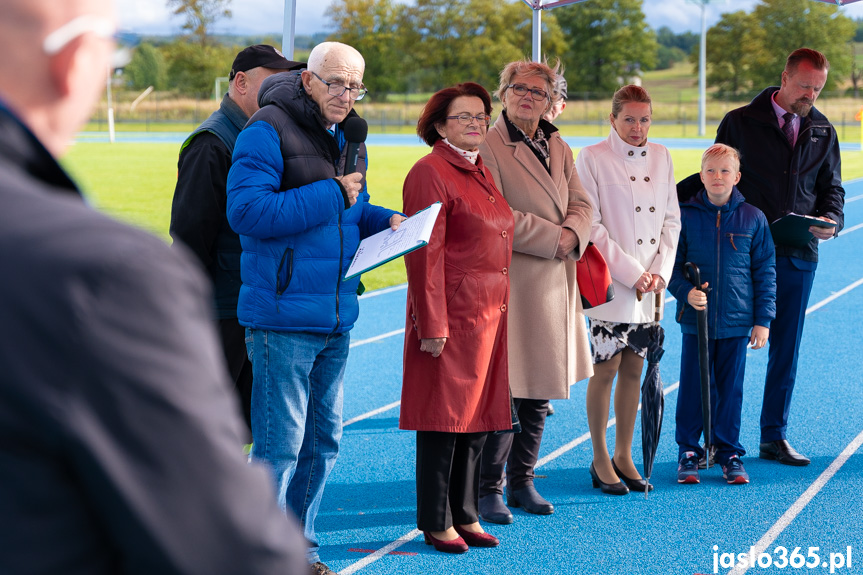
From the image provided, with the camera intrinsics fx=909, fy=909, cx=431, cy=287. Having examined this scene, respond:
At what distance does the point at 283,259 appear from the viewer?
3576 mm

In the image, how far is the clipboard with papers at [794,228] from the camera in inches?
211

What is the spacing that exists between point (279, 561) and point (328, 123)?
9.75ft

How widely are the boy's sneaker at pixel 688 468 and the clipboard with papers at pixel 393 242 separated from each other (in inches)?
98.9

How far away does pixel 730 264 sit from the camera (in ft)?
17.0

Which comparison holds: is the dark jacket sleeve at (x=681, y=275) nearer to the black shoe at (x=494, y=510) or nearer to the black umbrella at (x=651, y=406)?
the black umbrella at (x=651, y=406)

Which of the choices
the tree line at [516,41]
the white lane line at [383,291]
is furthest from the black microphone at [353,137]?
the tree line at [516,41]

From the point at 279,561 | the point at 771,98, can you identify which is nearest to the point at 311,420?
the point at 279,561

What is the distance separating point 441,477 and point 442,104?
1.78 meters

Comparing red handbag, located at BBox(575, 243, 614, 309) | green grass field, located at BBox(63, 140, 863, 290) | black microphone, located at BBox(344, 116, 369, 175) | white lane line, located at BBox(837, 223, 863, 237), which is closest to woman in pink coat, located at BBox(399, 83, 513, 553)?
black microphone, located at BBox(344, 116, 369, 175)

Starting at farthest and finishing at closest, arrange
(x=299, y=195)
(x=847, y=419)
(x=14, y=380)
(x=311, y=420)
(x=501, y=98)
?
(x=847, y=419) → (x=501, y=98) → (x=311, y=420) → (x=299, y=195) → (x=14, y=380)

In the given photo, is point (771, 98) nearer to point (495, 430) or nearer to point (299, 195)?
point (495, 430)

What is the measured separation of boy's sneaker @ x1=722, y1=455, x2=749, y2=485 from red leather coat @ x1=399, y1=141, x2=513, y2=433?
1.69 m

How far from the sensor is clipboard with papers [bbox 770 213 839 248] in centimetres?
535

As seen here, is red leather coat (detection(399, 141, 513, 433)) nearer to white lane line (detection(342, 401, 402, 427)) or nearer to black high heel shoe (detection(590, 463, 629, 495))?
black high heel shoe (detection(590, 463, 629, 495))
